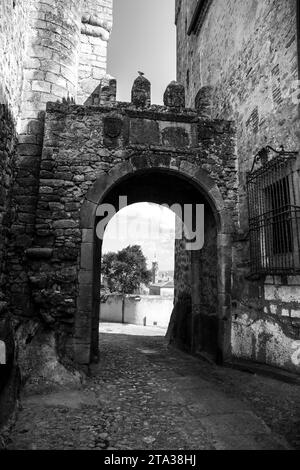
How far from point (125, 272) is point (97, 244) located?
54.0 feet

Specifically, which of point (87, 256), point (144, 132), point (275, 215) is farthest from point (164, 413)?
point (144, 132)

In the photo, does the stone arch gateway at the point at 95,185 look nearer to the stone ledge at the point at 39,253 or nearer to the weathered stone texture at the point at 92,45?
the stone ledge at the point at 39,253

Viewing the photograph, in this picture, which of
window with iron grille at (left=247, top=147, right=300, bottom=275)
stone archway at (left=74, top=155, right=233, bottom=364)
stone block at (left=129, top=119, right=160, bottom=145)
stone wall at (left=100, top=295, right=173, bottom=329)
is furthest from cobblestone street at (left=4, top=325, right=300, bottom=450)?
stone wall at (left=100, top=295, right=173, bottom=329)

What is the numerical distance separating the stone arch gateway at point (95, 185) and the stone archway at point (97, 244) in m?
0.02

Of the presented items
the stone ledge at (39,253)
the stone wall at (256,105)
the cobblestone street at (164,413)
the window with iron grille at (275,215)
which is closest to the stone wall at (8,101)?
the stone ledge at (39,253)

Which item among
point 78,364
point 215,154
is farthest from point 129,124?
point 78,364

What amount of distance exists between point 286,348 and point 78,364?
9.59ft

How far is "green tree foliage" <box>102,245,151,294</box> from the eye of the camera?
22.3 m

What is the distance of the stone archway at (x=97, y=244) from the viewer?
511 centimetres

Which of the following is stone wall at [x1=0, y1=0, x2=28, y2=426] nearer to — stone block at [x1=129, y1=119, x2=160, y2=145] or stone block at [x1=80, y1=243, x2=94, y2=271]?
stone block at [x1=80, y1=243, x2=94, y2=271]

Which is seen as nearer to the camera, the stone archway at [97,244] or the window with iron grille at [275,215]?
the window with iron grille at [275,215]

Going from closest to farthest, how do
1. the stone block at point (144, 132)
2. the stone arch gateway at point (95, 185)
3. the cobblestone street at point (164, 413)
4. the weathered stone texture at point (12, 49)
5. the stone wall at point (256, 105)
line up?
the cobblestone street at point (164, 413)
the stone wall at point (256, 105)
the weathered stone texture at point (12, 49)
the stone arch gateway at point (95, 185)
the stone block at point (144, 132)

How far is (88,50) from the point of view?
719cm

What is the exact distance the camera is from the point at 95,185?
17.8 ft
